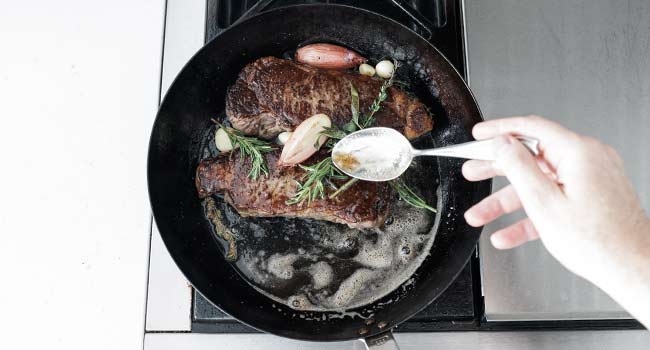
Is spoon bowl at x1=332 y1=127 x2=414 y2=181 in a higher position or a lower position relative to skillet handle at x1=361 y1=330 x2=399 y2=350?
higher

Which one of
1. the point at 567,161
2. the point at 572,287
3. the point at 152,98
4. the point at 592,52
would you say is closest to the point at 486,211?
the point at 567,161

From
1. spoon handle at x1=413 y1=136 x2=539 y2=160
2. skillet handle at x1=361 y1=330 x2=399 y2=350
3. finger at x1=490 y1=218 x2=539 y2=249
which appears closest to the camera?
spoon handle at x1=413 y1=136 x2=539 y2=160

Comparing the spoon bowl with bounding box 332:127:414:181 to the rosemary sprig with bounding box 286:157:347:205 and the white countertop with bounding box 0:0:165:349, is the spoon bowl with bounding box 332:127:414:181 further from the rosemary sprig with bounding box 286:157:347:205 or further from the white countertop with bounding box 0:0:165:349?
the white countertop with bounding box 0:0:165:349

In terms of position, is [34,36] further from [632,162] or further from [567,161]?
[632,162]

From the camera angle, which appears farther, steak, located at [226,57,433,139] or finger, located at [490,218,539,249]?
steak, located at [226,57,433,139]

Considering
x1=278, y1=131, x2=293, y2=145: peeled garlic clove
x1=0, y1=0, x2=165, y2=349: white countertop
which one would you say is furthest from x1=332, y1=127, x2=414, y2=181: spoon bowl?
x1=0, y1=0, x2=165, y2=349: white countertop


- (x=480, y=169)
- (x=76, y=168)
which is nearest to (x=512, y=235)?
(x=480, y=169)

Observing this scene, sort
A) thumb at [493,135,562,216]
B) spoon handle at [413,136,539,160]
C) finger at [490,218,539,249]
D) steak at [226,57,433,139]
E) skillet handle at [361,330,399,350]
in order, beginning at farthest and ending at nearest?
steak at [226,57,433,139], skillet handle at [361,330,399,350], finger at [490,218,539,249], spoon handle at [413,136,539,160], thumb at [493,135,562,216]

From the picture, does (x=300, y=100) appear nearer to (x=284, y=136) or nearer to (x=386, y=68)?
(x=284, y=136)
